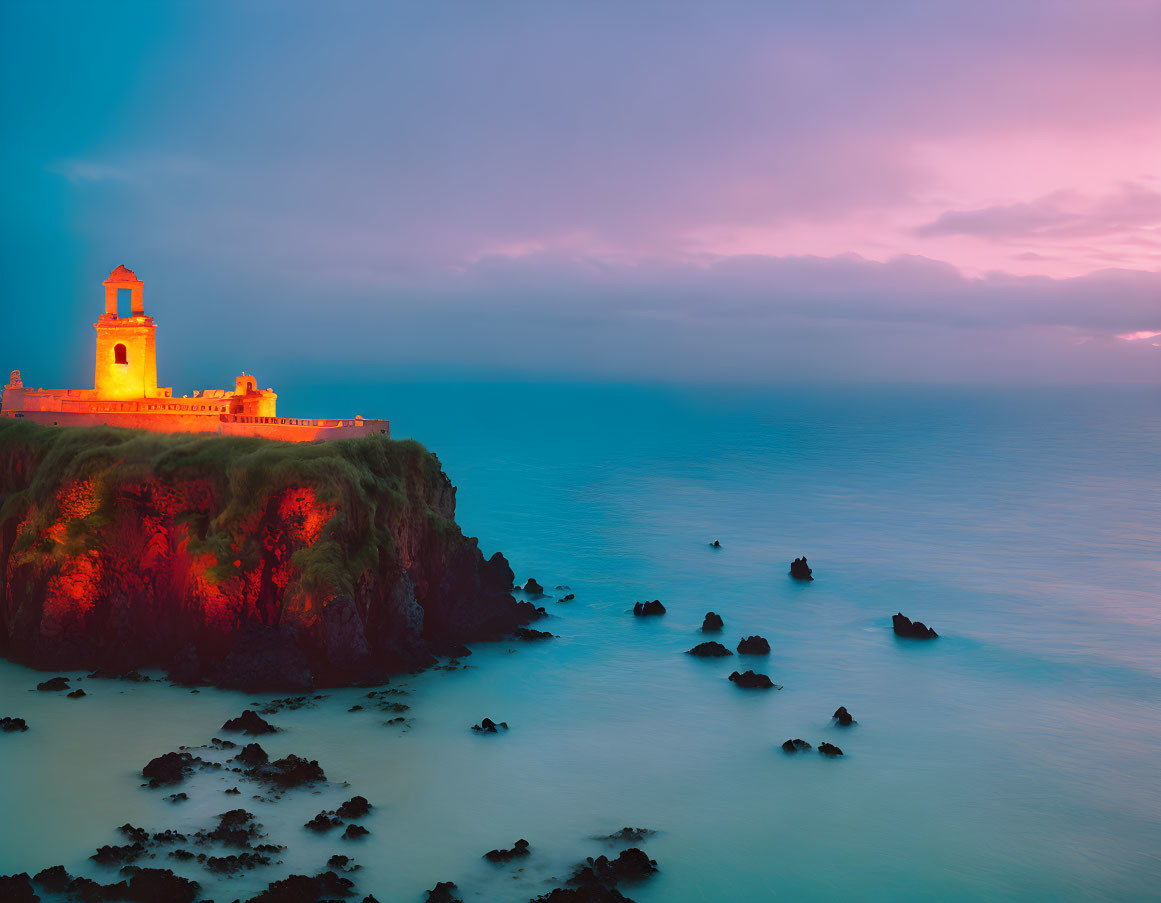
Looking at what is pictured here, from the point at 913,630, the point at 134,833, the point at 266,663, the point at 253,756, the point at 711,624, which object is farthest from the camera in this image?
the point at 711,624

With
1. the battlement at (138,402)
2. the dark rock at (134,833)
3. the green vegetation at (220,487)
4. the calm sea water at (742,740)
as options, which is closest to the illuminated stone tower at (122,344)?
the battlement at (138,402)

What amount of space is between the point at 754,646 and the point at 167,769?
2820 cm

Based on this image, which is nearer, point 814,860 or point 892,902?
point 892,902

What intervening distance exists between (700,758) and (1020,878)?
1112cm

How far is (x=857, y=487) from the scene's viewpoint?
341ft

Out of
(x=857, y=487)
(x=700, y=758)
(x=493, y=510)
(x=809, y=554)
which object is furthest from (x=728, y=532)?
(x=700, y=758)

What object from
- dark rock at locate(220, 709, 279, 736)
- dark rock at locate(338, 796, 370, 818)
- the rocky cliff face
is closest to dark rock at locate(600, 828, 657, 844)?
dark rock at locate(338, 796, 370, 818)

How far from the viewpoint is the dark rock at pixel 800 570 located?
62.7m

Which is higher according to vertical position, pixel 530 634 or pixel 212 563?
pixel 212 563

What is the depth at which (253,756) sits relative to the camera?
31.0 metres

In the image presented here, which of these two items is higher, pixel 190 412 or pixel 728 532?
pixel 190 412

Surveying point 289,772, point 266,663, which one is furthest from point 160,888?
point 266,663

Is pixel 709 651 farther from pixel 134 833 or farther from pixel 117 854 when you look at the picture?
pixel 117 854

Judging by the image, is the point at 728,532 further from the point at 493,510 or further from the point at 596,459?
the point at 596,459
